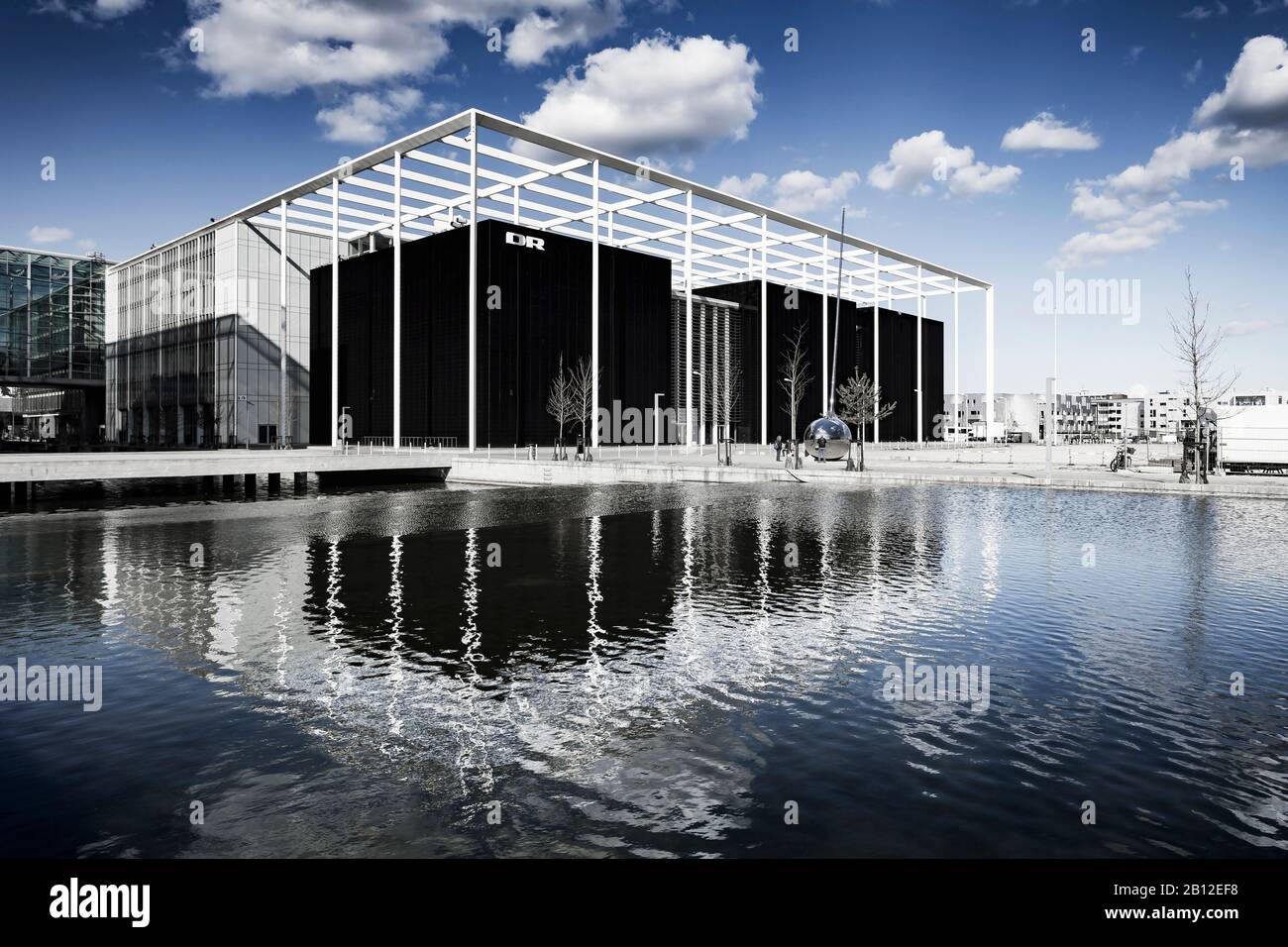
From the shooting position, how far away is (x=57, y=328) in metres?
79.2

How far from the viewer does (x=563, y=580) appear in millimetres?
12766

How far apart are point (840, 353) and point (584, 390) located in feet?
110

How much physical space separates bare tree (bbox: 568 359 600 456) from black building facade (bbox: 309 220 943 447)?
75 centimetres

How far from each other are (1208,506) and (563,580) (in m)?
19.9

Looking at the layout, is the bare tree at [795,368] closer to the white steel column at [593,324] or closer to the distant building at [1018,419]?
the white steel column at [593,324]

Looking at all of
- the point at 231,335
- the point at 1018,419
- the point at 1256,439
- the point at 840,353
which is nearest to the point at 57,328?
the point at 231,335

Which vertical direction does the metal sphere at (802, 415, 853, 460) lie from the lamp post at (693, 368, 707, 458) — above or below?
below

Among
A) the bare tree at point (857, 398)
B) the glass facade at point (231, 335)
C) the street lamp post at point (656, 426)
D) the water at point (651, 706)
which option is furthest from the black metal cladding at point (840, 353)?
the water at point (651, 706)

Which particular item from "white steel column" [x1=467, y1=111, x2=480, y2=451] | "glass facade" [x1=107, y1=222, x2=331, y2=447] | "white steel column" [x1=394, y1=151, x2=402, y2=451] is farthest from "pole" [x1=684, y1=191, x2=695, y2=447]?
"glass facade" [x1=107, y1=222, x2=331, y2=447]

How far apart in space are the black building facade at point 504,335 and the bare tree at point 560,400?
0.35 metres

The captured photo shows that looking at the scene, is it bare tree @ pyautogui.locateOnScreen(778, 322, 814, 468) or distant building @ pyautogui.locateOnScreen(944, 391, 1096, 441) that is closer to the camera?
bare tree @ pyautogui.locateOnScreen(778, 322, 814, 468)

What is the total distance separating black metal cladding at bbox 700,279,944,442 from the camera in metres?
67.1

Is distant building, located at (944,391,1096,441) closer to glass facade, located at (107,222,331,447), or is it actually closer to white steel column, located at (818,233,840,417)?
white steel column, located at (818,233,840,417)
